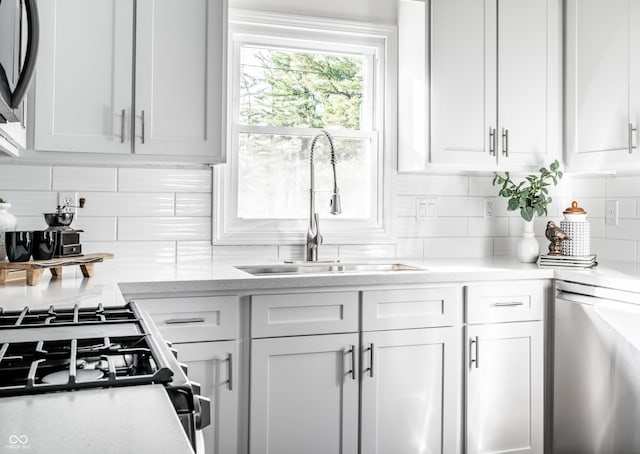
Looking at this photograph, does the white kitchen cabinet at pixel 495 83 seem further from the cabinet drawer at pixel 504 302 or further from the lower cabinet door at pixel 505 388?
the lower cabinet door at pixel 505 388

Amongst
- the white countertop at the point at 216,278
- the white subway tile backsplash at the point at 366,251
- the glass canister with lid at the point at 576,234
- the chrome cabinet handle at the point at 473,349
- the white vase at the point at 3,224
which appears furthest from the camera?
the white subway tile backsplash at the point at 366,251

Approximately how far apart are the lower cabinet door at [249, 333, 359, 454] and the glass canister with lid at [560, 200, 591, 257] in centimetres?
121

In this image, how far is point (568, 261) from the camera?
2.71 meters

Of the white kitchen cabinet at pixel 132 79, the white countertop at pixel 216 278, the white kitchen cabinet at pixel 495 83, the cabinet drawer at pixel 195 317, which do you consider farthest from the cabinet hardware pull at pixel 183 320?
the white kitchen cabinet at pixel 495 83

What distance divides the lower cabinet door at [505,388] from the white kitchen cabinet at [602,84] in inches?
35.0

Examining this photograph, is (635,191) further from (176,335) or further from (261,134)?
(176,335)

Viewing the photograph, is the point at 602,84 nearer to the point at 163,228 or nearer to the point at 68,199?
the point at 163,228

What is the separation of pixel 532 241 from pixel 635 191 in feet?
1.85

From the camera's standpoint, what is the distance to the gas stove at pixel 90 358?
30.2 inches

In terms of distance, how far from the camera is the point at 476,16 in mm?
2871

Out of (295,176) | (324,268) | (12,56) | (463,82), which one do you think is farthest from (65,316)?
(463,82)

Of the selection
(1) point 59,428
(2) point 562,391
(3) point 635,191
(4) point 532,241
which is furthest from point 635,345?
(1) point 59,428

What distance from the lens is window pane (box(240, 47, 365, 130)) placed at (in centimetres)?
293

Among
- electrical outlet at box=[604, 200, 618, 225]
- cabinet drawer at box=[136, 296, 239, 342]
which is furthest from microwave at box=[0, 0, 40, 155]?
A: electrical outlet at box=[604, 200, 618, 225]
